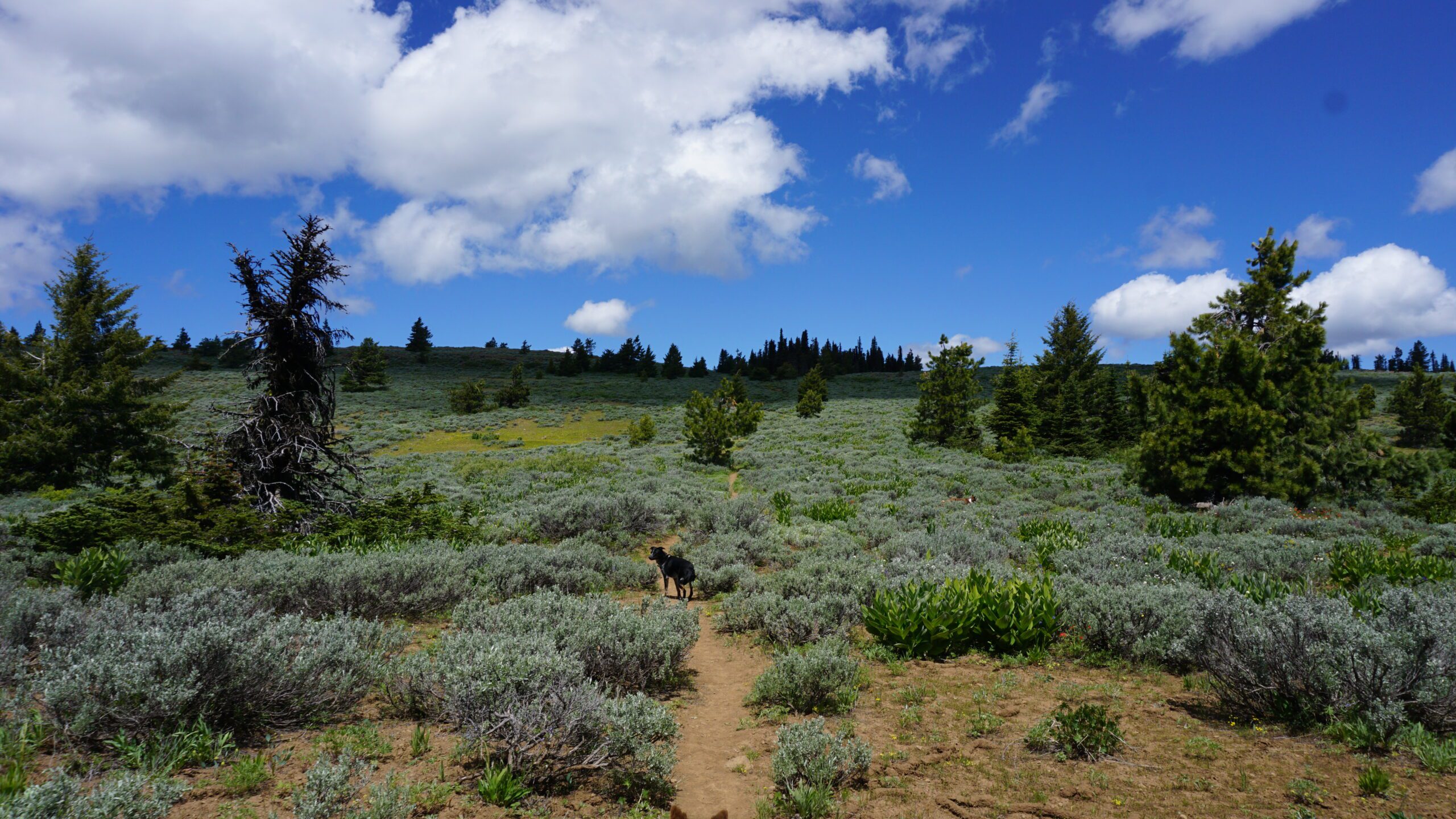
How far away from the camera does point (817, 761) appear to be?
13.8 ft

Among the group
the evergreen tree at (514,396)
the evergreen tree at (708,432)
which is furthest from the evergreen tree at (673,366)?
the evergreen tree at (708,432)

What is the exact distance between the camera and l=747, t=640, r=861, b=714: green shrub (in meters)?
5.62

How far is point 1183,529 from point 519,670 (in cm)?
1362

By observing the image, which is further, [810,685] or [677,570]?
[677,570]

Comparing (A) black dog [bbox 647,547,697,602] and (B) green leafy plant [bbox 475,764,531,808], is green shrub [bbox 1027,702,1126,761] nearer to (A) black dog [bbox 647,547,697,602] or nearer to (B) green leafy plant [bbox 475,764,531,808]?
(B) green leafy plant [bbox 475,764,531,808]

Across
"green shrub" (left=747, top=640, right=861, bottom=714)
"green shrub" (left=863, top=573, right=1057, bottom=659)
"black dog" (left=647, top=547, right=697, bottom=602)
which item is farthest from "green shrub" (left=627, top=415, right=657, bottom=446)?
"green shrub" (left=747, top=640, right=861, bottom=714)

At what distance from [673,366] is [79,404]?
74.4 metres

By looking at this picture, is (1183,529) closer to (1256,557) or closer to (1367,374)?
(1256,557)

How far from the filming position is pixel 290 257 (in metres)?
11.0

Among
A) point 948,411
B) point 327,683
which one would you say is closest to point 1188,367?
point 948,411

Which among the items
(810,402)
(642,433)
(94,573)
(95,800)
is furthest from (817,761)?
(810,402)

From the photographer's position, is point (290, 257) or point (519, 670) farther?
point (290, 257)

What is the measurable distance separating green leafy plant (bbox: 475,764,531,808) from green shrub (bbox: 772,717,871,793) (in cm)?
176

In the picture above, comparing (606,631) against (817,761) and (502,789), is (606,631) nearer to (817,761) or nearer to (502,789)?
(502,789)
